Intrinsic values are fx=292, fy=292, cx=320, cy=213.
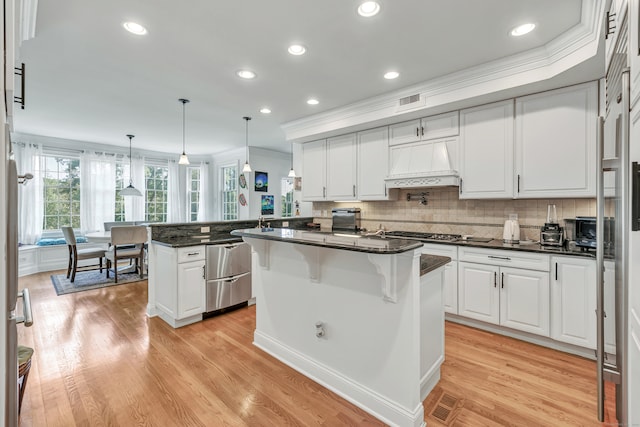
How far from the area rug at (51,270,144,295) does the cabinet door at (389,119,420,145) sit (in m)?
4.93

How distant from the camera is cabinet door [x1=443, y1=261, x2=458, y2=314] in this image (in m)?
3.19

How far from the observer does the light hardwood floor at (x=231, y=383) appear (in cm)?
184

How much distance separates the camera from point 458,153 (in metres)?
3.46

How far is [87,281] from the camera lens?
507 cm

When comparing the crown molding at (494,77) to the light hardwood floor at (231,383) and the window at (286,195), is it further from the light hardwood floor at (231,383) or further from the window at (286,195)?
the window at (286,195)

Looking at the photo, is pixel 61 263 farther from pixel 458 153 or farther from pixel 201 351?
pixel 458 153

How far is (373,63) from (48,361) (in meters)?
3.98

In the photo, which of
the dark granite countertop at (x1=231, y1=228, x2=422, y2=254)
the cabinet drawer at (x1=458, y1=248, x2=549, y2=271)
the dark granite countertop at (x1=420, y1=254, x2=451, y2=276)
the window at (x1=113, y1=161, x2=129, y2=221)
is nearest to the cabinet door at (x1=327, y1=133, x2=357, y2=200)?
the cabinet drawer at (x1=458, y1=248, x2=549, y2=271)

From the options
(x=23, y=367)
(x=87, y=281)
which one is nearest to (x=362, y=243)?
(x=23, y=367)

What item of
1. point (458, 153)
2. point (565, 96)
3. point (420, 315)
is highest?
point (565, 96)

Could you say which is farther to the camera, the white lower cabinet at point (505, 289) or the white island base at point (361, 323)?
the white lower cabinet at point (505, 289)

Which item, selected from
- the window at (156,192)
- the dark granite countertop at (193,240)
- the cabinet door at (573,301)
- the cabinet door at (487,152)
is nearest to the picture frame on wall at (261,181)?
the window at (156,192)

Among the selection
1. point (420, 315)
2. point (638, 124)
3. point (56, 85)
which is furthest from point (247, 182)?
point (638, 124)

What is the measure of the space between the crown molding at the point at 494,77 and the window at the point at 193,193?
5281mm
